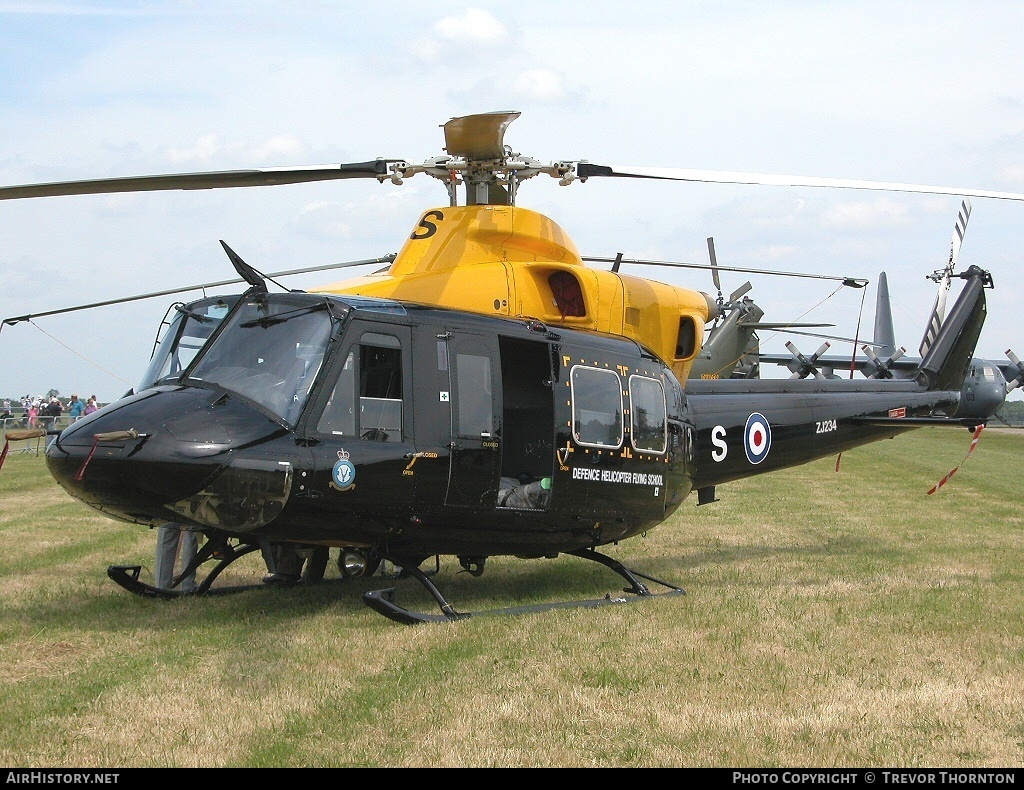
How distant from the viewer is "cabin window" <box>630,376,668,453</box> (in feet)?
33.6

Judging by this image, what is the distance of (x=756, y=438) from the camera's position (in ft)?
39.2

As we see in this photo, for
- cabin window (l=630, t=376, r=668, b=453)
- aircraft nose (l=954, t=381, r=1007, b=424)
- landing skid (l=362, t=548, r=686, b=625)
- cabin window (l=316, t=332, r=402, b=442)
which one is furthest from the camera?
aircraft nose (l=954, t=381, r=1007, b=424)

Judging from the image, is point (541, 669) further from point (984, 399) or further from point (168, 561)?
point (984, 399)

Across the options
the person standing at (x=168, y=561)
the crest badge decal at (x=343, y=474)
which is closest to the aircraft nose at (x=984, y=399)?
the person standing at (x=168, y=561)

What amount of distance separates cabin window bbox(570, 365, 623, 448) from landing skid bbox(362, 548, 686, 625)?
1.25m

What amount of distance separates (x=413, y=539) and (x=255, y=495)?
158 cm

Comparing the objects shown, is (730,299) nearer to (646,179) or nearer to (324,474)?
(646,179)

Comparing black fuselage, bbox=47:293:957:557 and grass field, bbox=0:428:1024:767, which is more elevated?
black fuselage, bbox=47:293:957:557

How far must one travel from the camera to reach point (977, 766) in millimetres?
5523

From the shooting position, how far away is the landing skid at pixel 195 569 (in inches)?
361

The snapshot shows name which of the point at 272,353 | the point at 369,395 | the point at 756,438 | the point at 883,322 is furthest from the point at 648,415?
the point at 883,322

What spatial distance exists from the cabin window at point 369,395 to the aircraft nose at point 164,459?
1.66ft

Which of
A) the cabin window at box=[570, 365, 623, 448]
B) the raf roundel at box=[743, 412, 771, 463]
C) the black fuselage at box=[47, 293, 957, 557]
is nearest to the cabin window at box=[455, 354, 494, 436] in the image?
the black fuselage at box=[47, 293, 957, 557]

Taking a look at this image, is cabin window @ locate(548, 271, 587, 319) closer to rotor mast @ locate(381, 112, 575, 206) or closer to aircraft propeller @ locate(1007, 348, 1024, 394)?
rotor mast @ locate(381, 112, 575, 206)
